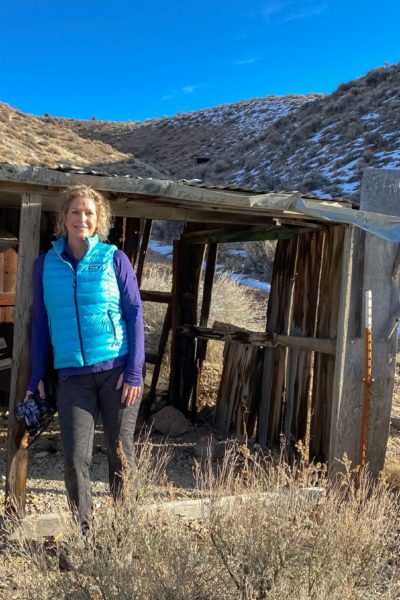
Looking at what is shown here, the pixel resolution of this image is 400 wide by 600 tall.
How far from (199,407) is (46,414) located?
4.10 m

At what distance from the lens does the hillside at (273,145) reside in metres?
22.1

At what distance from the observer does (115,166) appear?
1189 inches

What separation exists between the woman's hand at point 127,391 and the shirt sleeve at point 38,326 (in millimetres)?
479

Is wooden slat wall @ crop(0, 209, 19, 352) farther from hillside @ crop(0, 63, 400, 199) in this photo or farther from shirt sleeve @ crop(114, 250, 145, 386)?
hillside @ crop(0, 63, 400, 199)

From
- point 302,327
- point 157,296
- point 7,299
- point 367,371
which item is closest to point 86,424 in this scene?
point 367,371

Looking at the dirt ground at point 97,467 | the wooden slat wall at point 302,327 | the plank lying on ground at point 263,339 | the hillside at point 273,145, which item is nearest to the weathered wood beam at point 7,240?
the dirt ground at point 97,467

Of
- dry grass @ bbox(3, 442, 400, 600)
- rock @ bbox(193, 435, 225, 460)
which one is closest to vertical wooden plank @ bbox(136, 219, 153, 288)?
rock @ bbox(193, 435, 225, 460)

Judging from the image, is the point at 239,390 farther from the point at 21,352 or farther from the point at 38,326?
the point at 38,326

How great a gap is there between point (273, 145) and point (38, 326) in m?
28.0

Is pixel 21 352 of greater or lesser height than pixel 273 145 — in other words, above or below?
below

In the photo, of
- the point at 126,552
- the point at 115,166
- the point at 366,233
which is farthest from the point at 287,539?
the point at 115,166

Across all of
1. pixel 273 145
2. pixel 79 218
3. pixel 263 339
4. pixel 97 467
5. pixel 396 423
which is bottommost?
pixel 97 467

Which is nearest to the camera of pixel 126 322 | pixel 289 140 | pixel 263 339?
pixel 126 322

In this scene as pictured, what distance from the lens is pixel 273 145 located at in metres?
29.8
